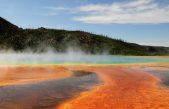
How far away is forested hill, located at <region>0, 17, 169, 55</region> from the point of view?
127812mm

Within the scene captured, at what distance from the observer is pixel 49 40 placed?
142625 mm

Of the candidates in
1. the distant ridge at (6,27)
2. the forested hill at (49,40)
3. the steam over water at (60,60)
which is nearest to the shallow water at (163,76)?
the steam over water at (60,60)

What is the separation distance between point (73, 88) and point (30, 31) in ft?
432

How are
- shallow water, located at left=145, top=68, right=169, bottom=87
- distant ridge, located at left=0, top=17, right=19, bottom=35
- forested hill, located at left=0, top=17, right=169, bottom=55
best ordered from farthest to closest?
distant ridge, located at left=0, top=17, right=19, bottom=35 < forested hill, located at left=0, top=17, right=169, bottom=55 < shallow water, located at left=145, top=68, right=169, bottom=87

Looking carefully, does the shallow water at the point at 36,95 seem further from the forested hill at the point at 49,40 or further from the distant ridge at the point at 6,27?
the distant ridge at the point at 6,27

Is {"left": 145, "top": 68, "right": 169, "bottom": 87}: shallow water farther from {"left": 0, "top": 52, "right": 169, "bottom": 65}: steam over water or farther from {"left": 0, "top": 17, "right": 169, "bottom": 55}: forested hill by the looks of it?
{"left": 0, "top": 17, "right": 169, "bottom": 55}: forested hill

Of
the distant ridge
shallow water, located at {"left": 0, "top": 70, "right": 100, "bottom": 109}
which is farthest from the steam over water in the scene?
the distant ridge

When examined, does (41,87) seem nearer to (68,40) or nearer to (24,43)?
(24,43)

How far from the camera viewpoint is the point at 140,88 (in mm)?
19047

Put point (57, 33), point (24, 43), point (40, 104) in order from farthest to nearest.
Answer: point (57, 33) < point (24, 43) < point (40, 104)

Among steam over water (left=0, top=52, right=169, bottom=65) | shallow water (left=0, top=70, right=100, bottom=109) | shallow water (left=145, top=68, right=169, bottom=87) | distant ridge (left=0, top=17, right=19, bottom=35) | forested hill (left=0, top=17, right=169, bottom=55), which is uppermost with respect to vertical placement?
distant ridge (left=0, top=17, right=19, bottom=35)

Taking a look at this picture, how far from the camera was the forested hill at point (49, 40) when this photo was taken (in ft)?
419

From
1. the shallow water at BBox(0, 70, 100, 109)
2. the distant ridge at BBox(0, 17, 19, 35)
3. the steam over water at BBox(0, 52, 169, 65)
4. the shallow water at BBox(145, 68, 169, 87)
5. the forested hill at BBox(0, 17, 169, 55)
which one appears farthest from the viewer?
the distant ridge at BBox(0, 17, 19, 35)

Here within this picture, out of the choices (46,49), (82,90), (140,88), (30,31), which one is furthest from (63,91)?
(30,31)
